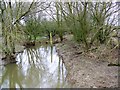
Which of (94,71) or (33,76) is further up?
(94,71)

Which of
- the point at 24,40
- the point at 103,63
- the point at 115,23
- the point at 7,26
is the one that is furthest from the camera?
the point at 24,40

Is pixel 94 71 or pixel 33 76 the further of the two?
pixel 33 76

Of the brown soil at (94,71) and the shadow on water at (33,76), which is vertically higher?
the brown soil at (94,71)

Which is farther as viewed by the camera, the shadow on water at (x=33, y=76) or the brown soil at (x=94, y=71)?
the shadow on water at (x=33, y=76)

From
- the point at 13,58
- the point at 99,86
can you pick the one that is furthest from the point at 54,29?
the point at 99,86

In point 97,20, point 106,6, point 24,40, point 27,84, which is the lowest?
point 27,84

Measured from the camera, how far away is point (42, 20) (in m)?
23.9

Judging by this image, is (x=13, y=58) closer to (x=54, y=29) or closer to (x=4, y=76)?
(x=4, y=76)

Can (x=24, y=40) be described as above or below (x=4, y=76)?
above

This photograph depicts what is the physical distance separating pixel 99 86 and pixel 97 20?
226 inches

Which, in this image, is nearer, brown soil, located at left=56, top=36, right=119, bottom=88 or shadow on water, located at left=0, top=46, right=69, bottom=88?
brown soil, located at left=56, top=36, right=119, bottom=88

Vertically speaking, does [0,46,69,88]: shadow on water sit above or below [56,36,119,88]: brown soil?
below

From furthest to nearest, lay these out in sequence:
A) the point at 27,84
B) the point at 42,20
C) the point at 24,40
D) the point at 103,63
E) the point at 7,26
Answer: the point at 42,20 → the point at 24,40 → the point at 7,26 → the point at 103,63 → the point at 27,84

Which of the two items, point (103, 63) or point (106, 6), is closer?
point (103, 63)
